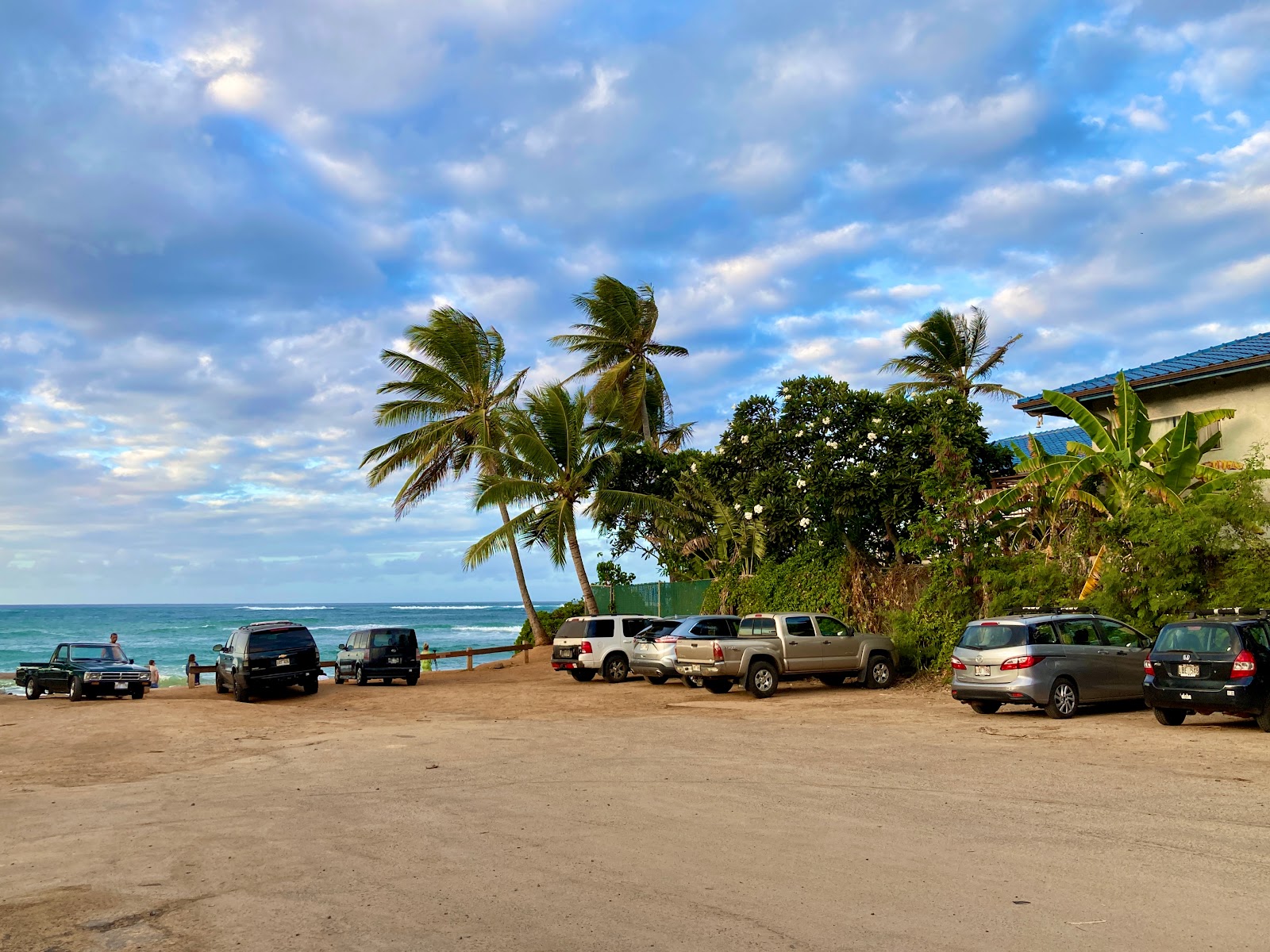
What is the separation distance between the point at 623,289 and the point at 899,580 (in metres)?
19.2

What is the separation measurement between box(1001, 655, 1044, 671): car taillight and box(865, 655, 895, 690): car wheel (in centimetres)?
664

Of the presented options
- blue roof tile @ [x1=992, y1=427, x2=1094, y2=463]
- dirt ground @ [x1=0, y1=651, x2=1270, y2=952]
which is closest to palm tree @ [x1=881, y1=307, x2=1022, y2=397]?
blue roof tile @ [x1=992, y1=427, x2=1094, y2=463]

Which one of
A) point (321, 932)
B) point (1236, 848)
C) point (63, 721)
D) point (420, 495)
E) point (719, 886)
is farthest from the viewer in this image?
point (420, 495)

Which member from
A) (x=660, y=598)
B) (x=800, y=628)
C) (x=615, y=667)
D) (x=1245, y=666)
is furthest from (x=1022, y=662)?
→ (x=660, y=598)

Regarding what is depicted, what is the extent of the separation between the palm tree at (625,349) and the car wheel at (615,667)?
42.4 ft

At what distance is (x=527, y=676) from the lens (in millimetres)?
31156

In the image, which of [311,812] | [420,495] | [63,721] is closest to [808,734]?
[311,812]

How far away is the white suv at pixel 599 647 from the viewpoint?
90.1 ft

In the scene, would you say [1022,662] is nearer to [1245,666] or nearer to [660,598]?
[1245,666]

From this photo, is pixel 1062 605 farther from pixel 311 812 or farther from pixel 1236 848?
pixel 311 812

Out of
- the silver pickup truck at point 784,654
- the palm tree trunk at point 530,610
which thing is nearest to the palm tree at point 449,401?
the palm tree trunk at point 530,610

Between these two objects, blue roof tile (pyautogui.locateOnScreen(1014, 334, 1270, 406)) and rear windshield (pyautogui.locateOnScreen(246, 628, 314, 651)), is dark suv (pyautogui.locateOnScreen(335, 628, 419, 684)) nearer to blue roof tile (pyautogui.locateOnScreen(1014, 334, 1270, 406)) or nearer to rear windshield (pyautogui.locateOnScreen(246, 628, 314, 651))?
rear windshield (pyautogui.locateOnScreen(246, 628, 314, 651))

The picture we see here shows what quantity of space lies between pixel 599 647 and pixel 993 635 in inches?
502

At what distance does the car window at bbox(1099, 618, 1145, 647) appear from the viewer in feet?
56.7
